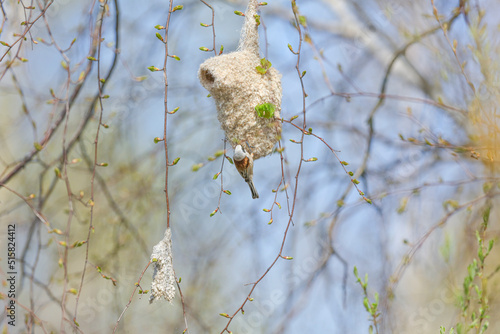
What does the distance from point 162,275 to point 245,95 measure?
0.44 meters

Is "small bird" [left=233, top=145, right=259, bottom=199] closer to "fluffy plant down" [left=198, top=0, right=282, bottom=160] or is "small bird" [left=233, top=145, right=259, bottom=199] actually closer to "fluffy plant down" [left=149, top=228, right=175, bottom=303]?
"fluffy plant down" [left=198, top=0, right=282, bottom=160]

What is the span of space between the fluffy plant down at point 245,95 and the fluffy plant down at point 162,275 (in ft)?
0.97

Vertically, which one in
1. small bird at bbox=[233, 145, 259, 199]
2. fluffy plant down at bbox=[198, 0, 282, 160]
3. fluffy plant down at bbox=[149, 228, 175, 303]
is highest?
fluffy plant down at bbox=[198, 0, 282, 160]

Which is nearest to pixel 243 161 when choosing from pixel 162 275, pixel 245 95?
pixel 245 95

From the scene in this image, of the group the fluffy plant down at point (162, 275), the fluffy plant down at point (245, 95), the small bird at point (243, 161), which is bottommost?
the fluffy plant down at point (162, 275)

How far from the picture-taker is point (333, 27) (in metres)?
2.10

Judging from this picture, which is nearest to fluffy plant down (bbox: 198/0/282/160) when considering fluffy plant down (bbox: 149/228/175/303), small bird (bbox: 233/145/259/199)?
small bird (bbox: 233/145/259/199)

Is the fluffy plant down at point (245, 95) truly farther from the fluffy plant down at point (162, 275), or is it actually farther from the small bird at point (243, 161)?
the fluffy plant down at point (162, 275)

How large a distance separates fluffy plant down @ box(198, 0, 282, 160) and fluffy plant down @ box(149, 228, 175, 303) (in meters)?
0.30

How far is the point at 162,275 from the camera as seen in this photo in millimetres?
1033

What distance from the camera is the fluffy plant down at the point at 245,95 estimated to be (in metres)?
1.13

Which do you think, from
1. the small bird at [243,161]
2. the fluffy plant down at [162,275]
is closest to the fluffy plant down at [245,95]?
the small bird at [243,161]

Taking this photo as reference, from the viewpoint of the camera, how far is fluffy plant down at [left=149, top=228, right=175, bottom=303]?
1.02 m

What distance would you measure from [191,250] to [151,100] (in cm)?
66
